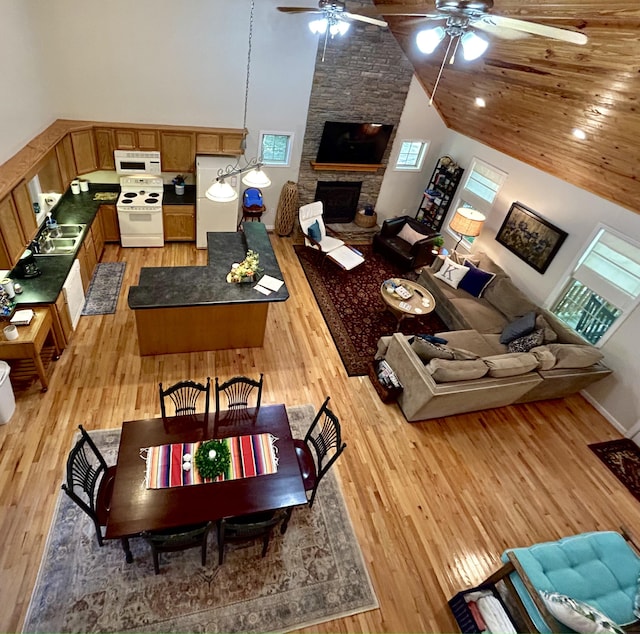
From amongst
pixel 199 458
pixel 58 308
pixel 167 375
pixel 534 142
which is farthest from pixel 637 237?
pixel 58 308

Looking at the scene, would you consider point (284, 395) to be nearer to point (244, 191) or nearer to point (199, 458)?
point (199, 458)

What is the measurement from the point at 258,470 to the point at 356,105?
21.6 ft

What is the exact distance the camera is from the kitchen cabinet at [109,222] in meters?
6.47

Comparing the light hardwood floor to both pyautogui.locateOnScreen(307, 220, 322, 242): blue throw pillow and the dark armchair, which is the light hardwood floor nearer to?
pyautogui.locateOnScreen(307, 220, 322, 242): blue throw pillow

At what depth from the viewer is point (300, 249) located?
776cm

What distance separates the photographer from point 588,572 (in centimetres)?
304

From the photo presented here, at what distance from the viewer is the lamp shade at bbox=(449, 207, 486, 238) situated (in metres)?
6.62

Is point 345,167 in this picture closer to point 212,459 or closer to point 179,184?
point 179,184

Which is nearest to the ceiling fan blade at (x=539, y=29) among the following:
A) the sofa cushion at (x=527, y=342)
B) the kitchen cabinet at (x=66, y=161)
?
the sofa cushion at (x=527, y=342)

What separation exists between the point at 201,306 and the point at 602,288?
17.6 ft

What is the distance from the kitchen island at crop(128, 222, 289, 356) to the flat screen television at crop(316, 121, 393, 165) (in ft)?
10.2

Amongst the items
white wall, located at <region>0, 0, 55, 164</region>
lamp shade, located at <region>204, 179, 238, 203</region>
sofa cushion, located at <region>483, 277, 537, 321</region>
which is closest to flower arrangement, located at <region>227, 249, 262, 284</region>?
lamp shade, located at <region>204, 179, 238, 203</region>

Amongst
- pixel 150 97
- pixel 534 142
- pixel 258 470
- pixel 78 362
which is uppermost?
pixel 534 142

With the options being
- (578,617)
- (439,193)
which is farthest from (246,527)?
(439,193)
